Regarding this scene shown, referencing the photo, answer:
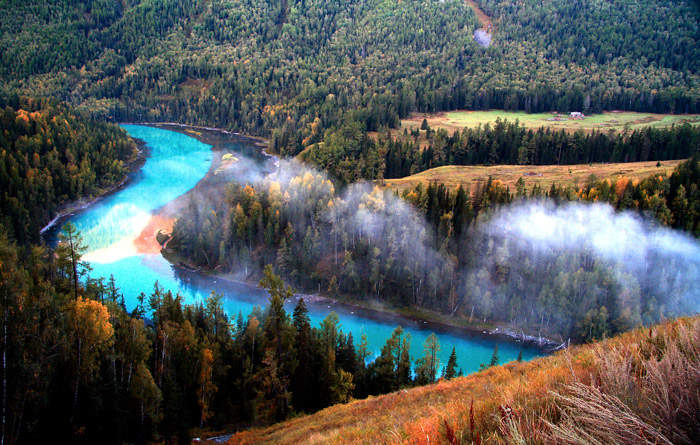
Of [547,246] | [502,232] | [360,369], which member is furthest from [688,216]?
[360,369]

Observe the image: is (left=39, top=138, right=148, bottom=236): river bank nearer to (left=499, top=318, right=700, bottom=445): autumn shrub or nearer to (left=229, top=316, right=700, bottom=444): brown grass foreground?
(left=229, top=316, right=700, bottom=444): brown grass foreground

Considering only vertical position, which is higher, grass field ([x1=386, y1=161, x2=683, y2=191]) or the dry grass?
the dry grass

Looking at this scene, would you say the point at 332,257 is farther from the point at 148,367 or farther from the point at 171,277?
the point at 148,367

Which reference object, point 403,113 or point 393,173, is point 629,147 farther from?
point 403,113

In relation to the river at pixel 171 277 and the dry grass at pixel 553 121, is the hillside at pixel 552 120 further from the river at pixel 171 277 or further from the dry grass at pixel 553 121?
the river at pixel 171 277

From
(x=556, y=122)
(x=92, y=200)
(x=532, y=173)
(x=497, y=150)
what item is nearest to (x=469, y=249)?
(x=532, y=173)

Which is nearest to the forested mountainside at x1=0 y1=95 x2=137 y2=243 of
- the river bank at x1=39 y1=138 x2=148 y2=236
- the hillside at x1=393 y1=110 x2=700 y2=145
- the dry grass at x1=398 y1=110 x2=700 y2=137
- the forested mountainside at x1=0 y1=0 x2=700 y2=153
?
the river bank at x1=39 y1=138 x2=148 y2=236
